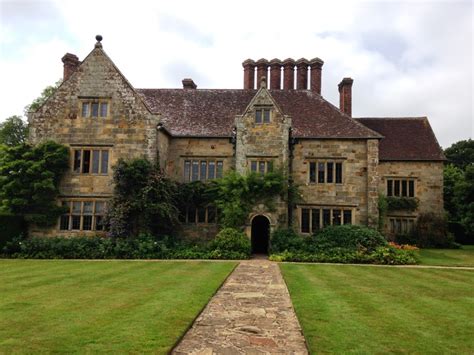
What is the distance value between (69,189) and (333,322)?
61.6 feet

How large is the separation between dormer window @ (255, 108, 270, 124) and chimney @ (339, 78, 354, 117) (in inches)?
376

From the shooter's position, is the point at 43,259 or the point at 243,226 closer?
the point at 43,259

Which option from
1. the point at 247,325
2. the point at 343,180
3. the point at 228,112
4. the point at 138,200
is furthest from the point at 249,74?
the point at 247,325

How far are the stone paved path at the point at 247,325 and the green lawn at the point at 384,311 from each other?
13.4 inches

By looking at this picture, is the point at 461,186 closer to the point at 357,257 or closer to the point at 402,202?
the point at 402,202

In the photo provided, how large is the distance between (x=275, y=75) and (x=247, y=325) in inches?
1004

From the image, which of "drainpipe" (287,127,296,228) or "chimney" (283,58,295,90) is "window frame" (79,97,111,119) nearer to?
"drainpipe" (287,127,296,228)

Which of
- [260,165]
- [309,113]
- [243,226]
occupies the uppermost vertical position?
[309,113]

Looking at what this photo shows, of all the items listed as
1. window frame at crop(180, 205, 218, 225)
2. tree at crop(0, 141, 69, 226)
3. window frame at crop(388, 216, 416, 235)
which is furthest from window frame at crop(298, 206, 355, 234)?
tree at crop(0, 141, 69, 226)

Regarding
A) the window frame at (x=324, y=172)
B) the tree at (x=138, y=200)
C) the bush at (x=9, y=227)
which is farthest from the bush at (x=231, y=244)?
the bush at (x=9, y=227)

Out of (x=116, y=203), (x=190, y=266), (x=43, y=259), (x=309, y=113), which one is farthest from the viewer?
(x=309, y=113)

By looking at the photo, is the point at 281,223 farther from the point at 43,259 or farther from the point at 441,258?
the point at 43,259

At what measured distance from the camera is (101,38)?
23500mm

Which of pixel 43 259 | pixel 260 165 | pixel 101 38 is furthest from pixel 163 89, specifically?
pixel 43 259
